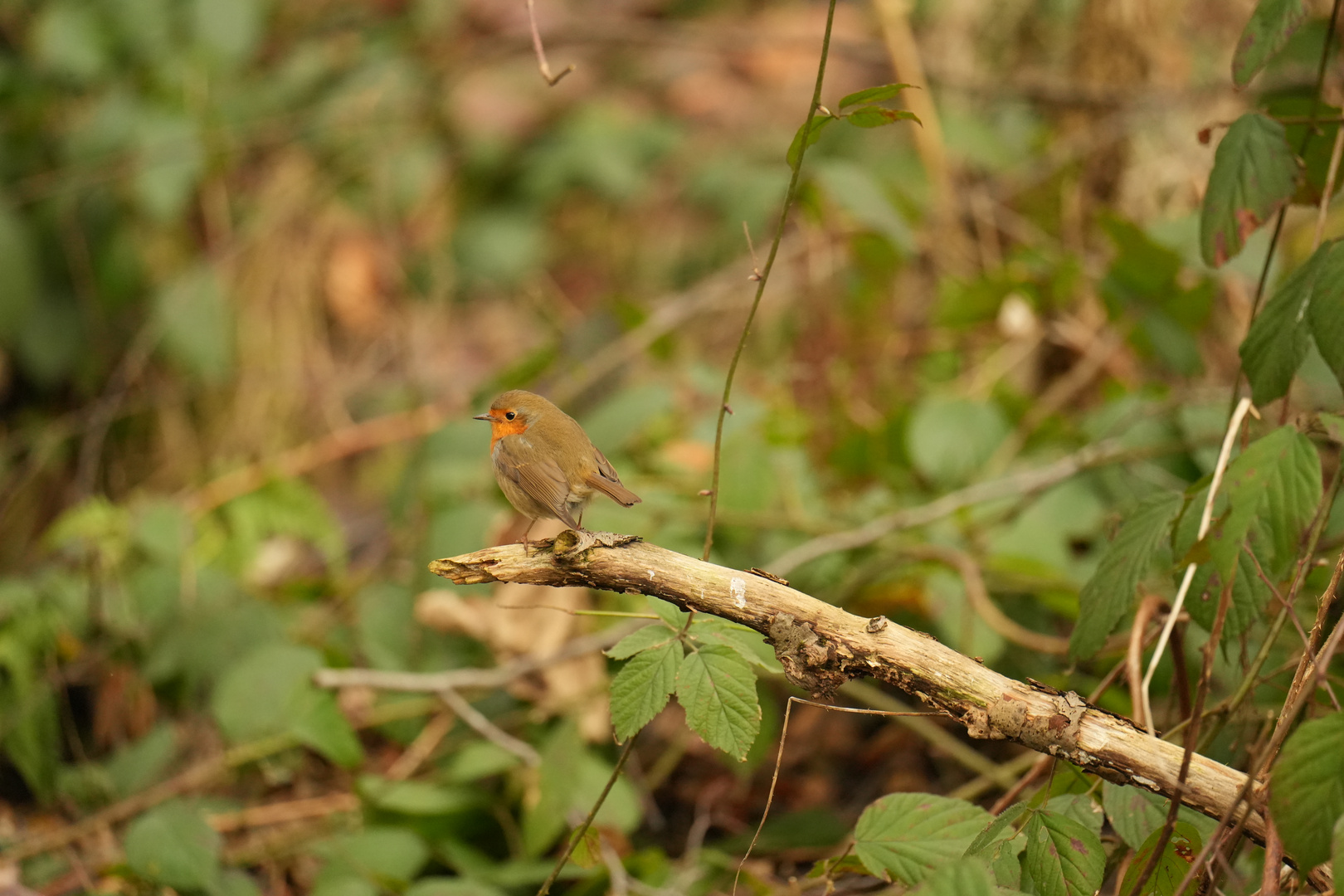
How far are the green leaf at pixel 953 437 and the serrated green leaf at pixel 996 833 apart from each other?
1.66 meters

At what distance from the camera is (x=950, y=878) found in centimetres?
116

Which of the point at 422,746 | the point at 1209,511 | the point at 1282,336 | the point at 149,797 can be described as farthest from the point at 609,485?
the point at 149,797

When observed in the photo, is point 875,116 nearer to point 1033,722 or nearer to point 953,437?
point 1033,722

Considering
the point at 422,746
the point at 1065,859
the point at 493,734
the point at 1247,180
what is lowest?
the point at 422,746

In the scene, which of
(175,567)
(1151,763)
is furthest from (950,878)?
(175,567)

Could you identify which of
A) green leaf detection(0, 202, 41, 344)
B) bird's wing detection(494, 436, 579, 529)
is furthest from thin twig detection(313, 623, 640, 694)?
green leaf detection(0, 202, 41, 344)

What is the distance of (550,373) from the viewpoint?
3.56 metres

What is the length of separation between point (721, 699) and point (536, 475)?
1.67 feet

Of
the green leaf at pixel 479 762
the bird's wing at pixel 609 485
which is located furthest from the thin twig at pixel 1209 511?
the green leaf at pixel 479 762

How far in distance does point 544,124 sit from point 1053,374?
2851mm

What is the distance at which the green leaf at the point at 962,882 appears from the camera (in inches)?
45.2

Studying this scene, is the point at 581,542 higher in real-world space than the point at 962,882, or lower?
higher

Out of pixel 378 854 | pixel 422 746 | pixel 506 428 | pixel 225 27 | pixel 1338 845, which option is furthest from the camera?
pixel 225 27

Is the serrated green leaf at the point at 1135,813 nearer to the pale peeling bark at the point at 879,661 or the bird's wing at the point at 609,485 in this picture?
the pale peeling bark at the point at 879,661
